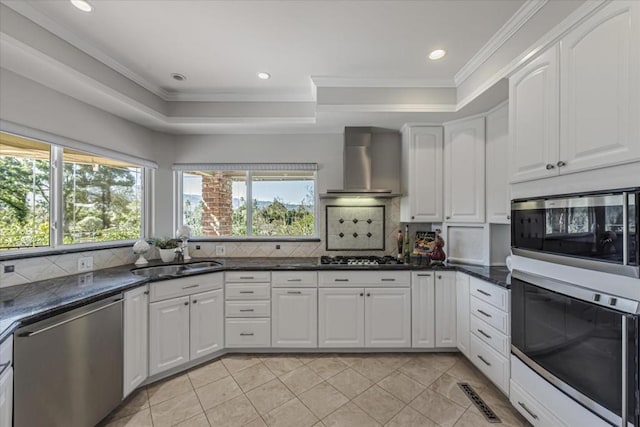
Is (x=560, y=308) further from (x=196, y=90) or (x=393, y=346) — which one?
(x=196, y=90)

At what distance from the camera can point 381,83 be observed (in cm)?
250

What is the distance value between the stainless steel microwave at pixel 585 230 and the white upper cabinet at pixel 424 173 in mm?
1142

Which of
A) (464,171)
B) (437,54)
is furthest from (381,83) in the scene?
(464,171)

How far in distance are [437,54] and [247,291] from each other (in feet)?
9.17

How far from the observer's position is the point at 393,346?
2.51 m

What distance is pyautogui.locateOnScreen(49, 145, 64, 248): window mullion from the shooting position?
6.93 ft

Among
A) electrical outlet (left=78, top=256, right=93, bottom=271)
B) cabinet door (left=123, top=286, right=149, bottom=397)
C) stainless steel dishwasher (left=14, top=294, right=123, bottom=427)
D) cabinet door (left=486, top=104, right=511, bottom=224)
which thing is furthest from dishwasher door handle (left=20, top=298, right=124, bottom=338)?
cabinet door (left=486, top=104, right=511, bottom=224)

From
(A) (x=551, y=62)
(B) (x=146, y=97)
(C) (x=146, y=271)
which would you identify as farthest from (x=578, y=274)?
(B) (x=146, y=97)

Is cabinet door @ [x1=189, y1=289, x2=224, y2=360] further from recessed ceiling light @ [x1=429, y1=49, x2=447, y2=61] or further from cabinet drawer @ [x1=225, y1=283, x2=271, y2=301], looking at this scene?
recessed ceiling light @ [x1=429, y1=49, x2=447, y2=61]

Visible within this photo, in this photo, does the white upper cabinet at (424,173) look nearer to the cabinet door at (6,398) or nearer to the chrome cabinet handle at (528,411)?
the chrome cabinet handle at (528,411)

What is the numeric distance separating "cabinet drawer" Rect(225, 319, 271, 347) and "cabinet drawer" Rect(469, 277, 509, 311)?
198cm

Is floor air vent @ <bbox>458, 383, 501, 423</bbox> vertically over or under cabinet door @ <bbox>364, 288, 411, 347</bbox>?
under

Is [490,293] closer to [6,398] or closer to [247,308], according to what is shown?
[247,308]

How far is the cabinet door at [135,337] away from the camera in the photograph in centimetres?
186
